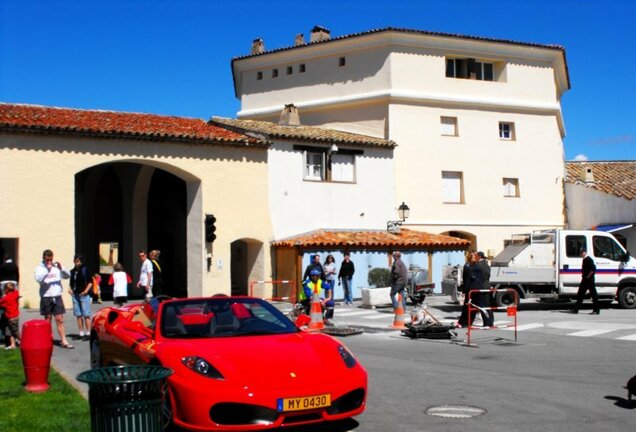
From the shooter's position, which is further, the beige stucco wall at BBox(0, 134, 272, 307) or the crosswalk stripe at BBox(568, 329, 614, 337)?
the beige stucco wall at BBox(0, 134, 272, 307)

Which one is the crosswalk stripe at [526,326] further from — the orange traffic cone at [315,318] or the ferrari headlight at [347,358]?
the ferrari headlight at [347,358]

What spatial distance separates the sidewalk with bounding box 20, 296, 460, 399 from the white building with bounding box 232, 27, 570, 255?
18.6 ft

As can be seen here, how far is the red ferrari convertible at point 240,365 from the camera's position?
20.3ft

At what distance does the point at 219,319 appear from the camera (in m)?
7.89

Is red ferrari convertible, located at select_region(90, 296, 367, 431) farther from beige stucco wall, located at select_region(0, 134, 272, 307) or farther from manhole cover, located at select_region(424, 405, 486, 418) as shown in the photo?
beige stucco wall, located at select_region(0, 134, 272, 307)

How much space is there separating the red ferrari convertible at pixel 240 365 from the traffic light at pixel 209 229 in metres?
16.3

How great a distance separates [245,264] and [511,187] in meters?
12.8

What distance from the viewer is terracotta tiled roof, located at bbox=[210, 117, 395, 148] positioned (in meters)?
26.7

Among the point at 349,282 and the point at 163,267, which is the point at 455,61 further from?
the point at 163,267

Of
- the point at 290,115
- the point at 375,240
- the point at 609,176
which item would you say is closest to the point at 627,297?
the point at 375,240

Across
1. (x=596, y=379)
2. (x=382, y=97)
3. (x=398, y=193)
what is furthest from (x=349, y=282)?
(x=596, y=379)

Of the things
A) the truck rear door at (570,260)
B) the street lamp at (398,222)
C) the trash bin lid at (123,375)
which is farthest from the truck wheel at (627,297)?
the trash bin lid at (123,375)

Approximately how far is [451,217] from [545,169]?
17.6 feet

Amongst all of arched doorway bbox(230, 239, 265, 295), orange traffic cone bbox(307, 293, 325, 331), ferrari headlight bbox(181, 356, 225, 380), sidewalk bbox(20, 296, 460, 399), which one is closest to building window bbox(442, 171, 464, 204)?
sidewalk bbox(20, 296, 460, 399)
